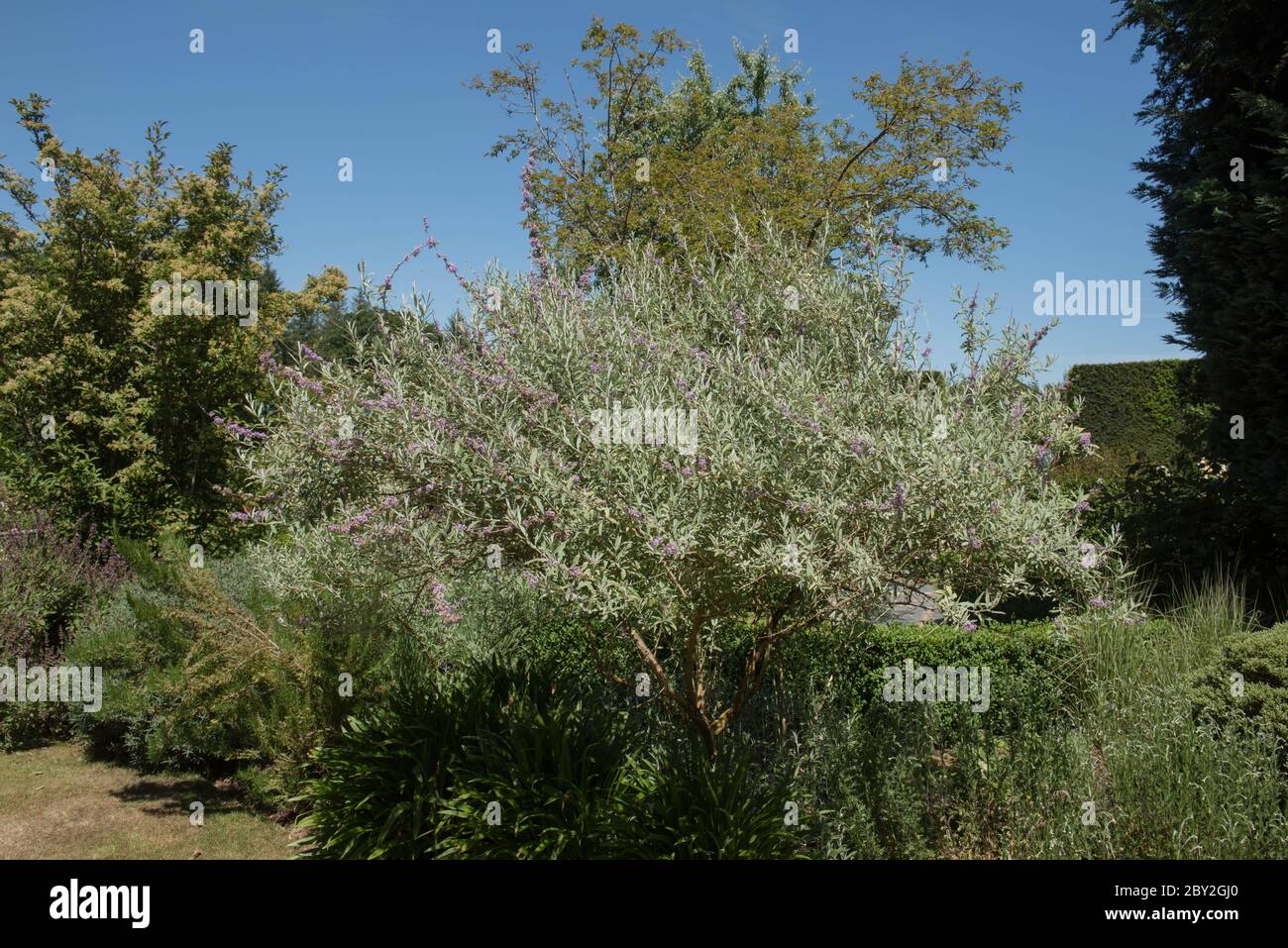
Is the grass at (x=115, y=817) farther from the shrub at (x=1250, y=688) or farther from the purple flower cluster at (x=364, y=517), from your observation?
the shrub at (x=1250, y=688)

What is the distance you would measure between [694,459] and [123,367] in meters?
10.2

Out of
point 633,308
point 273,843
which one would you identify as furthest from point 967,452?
point 273,843

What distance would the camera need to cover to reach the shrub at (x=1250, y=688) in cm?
570

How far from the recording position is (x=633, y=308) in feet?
18.2

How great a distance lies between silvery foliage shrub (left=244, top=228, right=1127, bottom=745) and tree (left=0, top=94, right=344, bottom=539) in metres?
6.73

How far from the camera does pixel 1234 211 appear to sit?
10.2m

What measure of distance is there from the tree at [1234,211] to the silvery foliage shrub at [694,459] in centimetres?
666

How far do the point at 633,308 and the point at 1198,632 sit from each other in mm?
6102

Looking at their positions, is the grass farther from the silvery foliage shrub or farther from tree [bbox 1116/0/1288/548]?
tree [bbox 1116/0/1288/548]

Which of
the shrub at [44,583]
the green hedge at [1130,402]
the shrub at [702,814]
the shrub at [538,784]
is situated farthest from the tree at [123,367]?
the green hedge at [1130,402]

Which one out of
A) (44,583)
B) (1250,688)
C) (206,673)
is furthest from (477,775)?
(44,583)

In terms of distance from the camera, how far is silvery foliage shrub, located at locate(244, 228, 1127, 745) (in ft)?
14.1

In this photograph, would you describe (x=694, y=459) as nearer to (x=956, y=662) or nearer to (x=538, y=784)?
(x=538, y=784)
